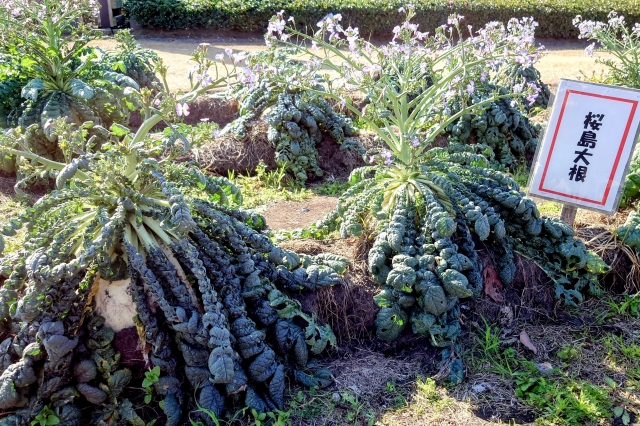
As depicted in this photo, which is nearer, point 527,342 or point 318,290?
point 318,290

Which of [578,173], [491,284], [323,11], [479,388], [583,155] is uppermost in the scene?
Result: [323,11]

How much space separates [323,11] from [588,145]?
9.57 meters

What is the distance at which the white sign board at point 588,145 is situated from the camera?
12.3 feet

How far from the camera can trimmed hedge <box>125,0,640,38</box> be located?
492 inches

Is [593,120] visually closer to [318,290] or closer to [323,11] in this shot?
[318,290]

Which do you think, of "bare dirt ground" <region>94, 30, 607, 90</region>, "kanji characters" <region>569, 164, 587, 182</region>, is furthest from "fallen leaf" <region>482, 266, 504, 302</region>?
"bare dirt ground" <region>94, 30, 607, 90</region>

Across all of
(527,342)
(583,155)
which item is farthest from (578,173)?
(527,342)

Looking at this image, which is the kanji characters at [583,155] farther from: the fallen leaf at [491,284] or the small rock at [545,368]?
the small rock at [545,368]

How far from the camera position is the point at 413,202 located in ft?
11.9

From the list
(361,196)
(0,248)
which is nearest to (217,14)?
(361,196)

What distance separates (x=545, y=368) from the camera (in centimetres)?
330

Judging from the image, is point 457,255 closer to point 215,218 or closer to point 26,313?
point 215,218

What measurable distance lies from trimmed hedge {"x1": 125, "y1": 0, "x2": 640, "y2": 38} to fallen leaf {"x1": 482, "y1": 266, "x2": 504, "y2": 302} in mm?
9678

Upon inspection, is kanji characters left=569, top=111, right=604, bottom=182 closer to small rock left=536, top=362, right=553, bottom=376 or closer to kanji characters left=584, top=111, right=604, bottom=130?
kanji characters left=584, top=111, right=604, bottom=130
